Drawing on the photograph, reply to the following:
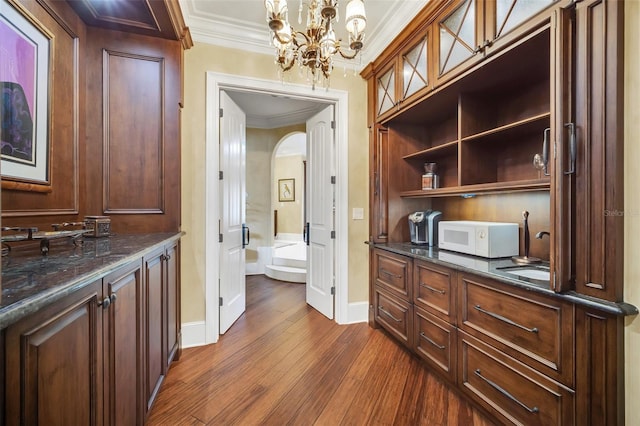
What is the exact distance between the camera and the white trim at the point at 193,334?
8.13ft

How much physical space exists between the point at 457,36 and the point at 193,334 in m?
3.00

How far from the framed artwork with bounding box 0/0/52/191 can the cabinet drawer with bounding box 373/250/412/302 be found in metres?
2.38

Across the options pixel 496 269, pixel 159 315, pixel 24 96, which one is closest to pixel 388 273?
pixel 496 269

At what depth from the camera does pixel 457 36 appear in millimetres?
1884

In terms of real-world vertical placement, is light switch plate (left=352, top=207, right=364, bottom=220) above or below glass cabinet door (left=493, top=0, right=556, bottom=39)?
below

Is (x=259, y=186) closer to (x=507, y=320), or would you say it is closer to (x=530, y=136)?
(x=530, y=136)

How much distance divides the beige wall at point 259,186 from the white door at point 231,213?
74.2 inches

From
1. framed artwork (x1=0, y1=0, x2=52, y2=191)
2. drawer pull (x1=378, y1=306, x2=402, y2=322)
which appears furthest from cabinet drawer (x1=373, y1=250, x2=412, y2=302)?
framed artwork (x1=0, y1=0, x2=52, y2=191)

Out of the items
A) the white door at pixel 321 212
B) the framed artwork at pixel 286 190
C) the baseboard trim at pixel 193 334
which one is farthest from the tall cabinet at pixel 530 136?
the framed artwork at pixel 286 190

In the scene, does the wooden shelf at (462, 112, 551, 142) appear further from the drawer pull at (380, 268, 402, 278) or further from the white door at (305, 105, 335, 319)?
the white door at (305, 105, 335, 319)

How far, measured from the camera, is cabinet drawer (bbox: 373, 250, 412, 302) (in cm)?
237

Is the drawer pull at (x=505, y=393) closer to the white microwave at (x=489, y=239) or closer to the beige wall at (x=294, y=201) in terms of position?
the white microwave at (x=489, y=239)

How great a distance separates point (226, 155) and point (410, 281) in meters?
1.96

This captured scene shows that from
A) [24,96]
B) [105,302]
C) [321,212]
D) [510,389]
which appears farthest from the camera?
[321,212]
